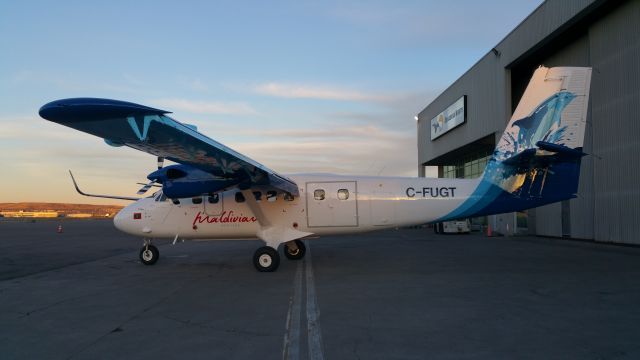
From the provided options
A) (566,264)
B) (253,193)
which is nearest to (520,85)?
(566,264)

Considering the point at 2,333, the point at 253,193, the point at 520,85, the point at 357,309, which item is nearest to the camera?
the point at 2,333

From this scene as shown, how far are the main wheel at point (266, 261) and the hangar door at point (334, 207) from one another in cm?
158

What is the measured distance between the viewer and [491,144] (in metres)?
35.2

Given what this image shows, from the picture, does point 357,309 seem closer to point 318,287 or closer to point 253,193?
point 318,287

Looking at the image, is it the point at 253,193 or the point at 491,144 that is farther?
the point at 491,144

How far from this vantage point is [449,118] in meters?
38.0

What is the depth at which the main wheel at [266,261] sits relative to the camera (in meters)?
13.0

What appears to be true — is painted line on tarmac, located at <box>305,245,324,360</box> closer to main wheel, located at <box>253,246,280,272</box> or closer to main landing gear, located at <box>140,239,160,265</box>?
main wheel, located at <box>253,246,280,272</box>

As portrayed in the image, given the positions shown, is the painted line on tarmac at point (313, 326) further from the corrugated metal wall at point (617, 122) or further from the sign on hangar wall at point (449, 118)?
the sign on hangar wall at point (449, 118)

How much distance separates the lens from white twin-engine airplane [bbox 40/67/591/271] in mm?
12883

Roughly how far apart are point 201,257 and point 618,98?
1910 centimetres

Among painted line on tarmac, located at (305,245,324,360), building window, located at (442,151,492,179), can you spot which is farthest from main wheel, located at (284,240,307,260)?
building window, located at (442,151,492,179)

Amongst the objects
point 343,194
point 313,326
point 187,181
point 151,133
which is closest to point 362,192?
point 343,194

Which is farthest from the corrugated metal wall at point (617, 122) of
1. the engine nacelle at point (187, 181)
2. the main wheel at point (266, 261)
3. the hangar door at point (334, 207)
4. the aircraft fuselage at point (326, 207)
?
the engine nacelle at point (187, 181)
